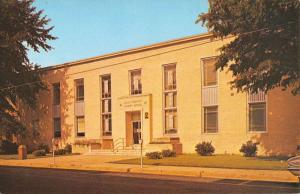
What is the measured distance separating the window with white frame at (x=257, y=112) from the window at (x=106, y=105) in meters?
14.2

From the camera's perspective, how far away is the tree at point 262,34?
68.1ft

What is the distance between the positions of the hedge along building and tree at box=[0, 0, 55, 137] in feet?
9.22

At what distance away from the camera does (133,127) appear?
3972 centimetres

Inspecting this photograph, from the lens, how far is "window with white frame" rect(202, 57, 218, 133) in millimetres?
33375

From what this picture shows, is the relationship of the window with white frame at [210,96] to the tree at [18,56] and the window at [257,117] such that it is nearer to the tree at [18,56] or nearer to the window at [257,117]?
the window at [257,117]

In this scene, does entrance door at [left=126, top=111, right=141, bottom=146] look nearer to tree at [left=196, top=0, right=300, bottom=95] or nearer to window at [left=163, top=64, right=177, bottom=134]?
window at [left=163, top=64, right=177, bottom=134]

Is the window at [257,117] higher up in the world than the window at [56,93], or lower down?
lower down

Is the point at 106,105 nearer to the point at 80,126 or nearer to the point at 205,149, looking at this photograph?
the point at 80,126

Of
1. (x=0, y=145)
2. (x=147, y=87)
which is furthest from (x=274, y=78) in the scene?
(x=0, y=145)

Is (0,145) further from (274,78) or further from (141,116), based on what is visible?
(274,78)

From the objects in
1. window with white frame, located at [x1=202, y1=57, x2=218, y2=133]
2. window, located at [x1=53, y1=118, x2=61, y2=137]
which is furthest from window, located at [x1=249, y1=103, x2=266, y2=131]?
window, located at [x1=53, y1=118, x2=61, y2=137]

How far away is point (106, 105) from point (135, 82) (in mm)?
4088

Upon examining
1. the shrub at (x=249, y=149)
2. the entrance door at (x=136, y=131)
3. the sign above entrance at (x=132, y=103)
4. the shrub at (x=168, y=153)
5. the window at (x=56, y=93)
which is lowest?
Result: the shrub at (x=168, y=153)

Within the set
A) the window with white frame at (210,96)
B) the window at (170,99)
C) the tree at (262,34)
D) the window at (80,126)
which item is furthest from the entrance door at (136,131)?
the tree at (262,34)
